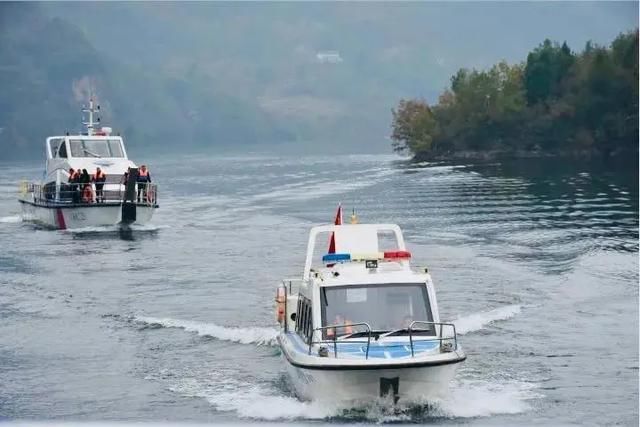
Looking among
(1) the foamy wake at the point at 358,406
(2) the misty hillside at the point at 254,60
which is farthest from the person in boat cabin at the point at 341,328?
(2) the misty hillside at the point at 254,60

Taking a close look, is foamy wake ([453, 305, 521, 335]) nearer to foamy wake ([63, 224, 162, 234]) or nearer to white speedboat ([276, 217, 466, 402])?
white speedboat ([276, 217, 466, 402])

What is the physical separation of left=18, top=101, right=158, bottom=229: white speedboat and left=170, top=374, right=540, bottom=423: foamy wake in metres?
18.3

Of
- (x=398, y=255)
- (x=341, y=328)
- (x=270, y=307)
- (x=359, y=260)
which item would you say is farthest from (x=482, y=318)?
(x=341, y=328)

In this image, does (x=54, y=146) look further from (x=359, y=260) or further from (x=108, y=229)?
(x=359, y=260)

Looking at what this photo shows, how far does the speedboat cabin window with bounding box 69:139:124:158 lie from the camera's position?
124 feet

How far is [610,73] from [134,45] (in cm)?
2422

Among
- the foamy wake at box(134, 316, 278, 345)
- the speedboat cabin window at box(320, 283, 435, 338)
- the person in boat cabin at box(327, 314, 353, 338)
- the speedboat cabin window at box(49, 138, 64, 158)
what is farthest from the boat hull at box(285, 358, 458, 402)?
the speedboat cabin window at box(49, 138, 64, 158)

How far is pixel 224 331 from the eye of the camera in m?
20.0

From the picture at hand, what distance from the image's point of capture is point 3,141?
47531 mm

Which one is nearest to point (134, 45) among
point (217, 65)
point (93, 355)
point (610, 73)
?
point (217, 65)

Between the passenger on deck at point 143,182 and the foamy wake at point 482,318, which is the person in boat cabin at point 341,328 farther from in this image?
the passenger on deck at point 143,182

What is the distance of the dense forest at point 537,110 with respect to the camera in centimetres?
6619

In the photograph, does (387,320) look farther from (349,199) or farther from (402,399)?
(349,199)

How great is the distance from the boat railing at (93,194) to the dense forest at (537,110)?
3322 cm
